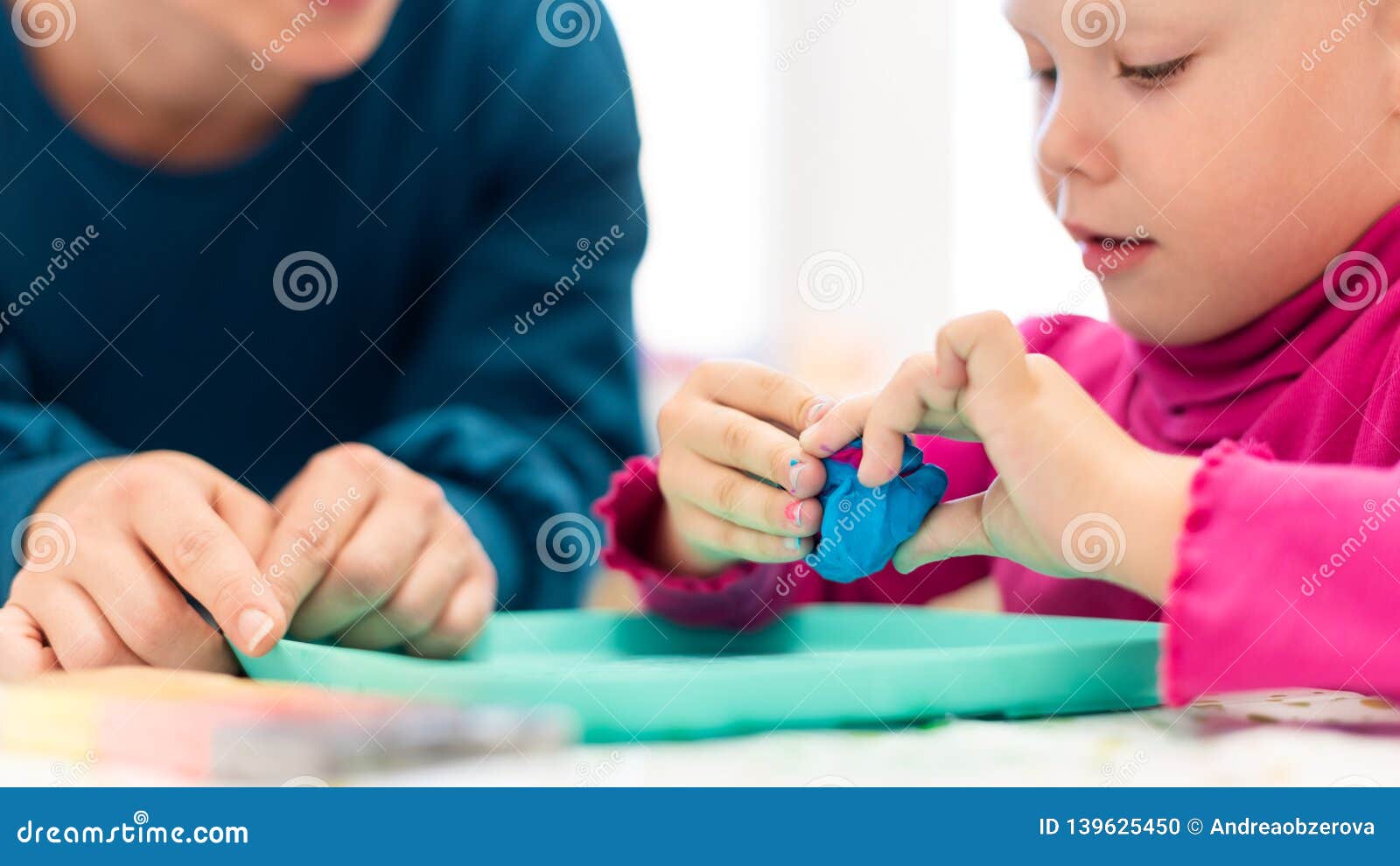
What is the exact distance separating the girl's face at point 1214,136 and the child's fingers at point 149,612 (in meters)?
0.58

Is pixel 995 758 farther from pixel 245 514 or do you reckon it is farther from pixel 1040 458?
pixel 245 514

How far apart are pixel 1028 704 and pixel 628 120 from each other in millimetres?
687

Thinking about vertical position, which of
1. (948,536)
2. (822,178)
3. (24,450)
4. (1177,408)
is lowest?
(24,450)

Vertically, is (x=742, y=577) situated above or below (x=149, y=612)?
above

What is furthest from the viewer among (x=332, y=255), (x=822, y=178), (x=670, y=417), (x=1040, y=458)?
(x=822, y=178)

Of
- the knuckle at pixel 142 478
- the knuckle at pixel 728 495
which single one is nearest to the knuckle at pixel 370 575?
the knuckle at pixel 142 478

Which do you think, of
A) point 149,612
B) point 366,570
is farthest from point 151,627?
point 366,570

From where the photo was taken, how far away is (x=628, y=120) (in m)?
1.08

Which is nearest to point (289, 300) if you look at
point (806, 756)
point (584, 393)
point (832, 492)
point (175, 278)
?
point (175, 278)

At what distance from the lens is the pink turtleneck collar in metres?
0.75

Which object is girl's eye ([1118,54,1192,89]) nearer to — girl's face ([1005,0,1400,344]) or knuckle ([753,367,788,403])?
girl's face ([1005,0,1400,344])

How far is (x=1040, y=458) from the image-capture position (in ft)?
1.98

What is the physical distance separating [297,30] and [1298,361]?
0.75m

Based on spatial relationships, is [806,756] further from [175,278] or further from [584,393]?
[175,278]
